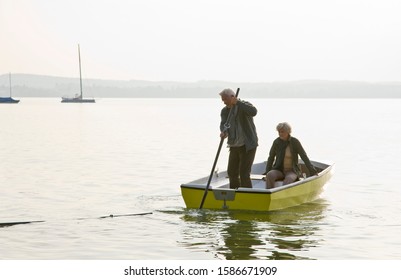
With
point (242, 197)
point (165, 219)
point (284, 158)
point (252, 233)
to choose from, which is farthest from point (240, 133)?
point (165, 219)

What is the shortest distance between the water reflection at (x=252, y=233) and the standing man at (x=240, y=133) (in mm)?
824

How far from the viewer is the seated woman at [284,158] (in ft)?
52.5

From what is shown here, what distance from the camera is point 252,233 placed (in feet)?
48.1

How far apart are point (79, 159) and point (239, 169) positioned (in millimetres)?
18801

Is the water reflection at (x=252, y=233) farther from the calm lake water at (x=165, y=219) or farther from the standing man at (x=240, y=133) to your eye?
the standing man at (x=240, y=133)

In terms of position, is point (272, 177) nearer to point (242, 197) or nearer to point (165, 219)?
point (242, 197)

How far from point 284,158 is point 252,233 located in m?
2.24

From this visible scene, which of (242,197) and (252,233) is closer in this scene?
(252,233)

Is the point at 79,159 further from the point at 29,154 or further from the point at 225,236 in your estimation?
the point at 225,236

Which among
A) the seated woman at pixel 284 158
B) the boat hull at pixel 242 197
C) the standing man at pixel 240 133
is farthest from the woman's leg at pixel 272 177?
the standing man at pixel 240 133

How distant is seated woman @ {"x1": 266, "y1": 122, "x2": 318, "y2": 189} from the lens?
1602 cm

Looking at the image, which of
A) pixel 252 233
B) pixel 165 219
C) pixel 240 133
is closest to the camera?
pixel 252 233

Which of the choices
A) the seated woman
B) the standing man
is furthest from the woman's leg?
the standing man

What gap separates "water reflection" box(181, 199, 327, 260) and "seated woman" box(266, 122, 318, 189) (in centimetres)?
68
